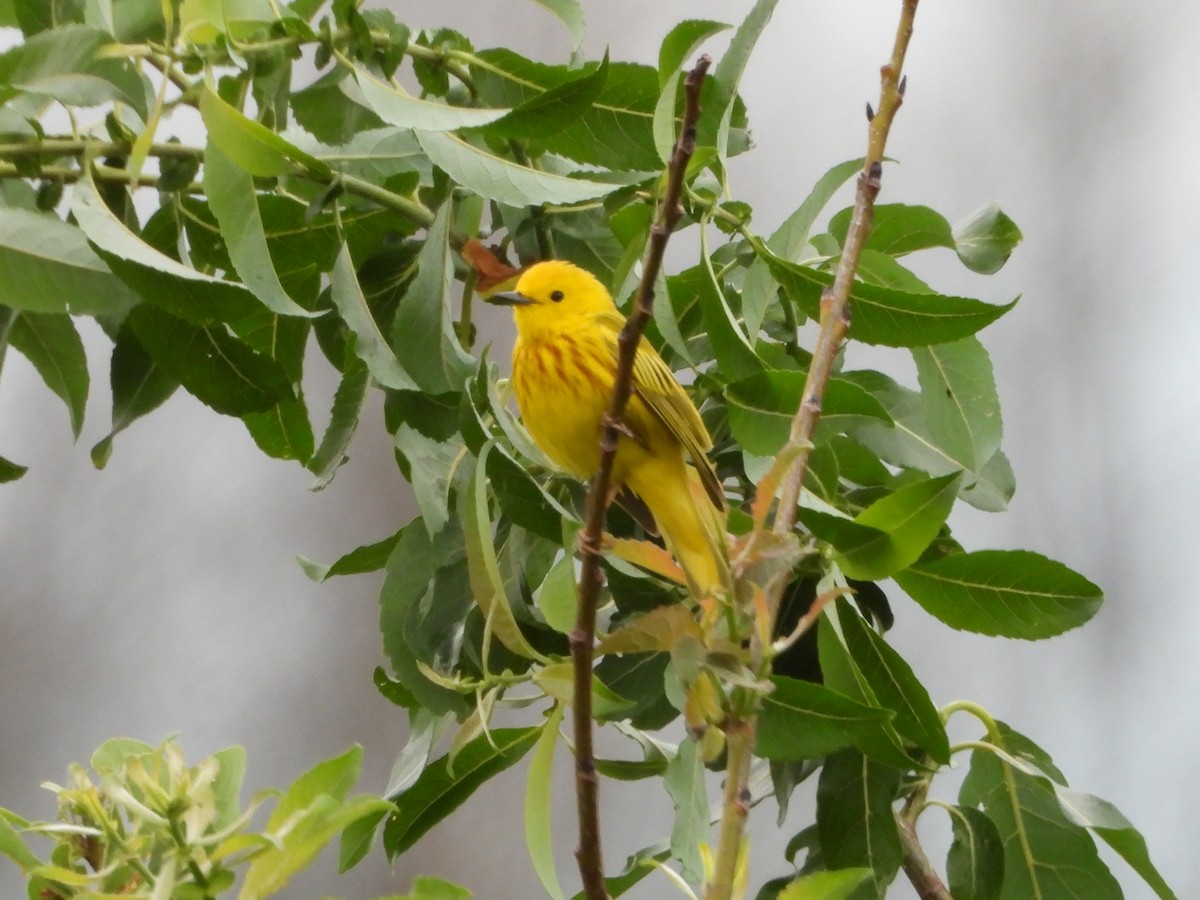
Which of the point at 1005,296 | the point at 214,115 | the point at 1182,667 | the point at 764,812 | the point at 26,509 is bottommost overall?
the point at 764,812

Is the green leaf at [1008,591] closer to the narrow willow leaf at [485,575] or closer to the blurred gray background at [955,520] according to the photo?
the narrow willow leaf at [485,575]

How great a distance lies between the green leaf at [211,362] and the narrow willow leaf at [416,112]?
16cm

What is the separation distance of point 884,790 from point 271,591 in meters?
1.04

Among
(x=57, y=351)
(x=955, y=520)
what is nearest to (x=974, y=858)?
(x=57, y=351)

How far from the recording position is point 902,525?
1.83 ft

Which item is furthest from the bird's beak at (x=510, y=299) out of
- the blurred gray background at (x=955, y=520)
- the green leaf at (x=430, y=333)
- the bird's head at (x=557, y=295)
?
the blurred gray background at (x=955, y=520)

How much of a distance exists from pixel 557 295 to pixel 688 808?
365 millimetres

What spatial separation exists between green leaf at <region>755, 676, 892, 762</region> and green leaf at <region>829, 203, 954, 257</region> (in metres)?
0.32

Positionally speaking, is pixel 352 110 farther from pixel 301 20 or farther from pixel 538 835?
pixel 538 835

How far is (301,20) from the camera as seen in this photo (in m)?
0.69

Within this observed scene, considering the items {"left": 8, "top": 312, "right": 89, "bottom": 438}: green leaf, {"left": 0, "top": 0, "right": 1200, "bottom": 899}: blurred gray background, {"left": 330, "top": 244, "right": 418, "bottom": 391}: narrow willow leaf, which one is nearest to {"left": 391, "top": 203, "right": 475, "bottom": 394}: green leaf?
{"left": 330, "top": 244, "right": 418, "bottom": 391}: narrow willow leaf

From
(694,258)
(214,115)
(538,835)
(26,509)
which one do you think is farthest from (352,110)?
(26,509)

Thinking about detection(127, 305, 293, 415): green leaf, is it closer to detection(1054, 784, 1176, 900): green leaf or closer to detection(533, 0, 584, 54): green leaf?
detection(533, 0, 584, 54): green leaf

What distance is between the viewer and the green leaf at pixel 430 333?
0.69m
